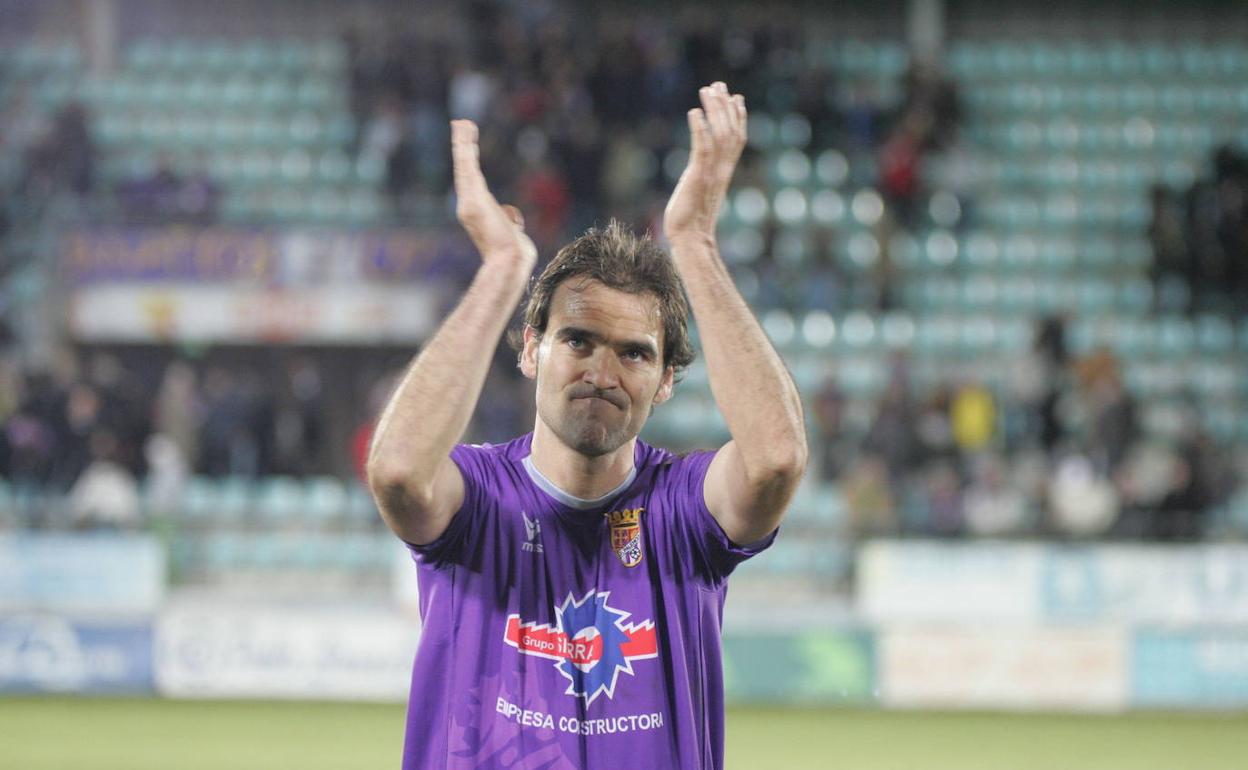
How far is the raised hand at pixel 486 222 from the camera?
9.16ft

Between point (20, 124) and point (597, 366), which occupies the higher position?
point (20, 124)

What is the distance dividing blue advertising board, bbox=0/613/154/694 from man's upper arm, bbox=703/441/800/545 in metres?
10.7

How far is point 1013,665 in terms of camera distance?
12453 mm

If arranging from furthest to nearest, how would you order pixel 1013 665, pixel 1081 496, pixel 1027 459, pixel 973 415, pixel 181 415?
pixel 181 415, pixel 973 415, pixel 1027 459, pixel 1081 496, pixel 1013 665

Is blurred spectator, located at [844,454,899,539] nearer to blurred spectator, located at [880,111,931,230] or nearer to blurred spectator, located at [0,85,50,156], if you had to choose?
blurred spectator, located at [880,111,931,230]

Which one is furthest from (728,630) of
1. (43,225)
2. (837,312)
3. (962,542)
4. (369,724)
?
(43,225)

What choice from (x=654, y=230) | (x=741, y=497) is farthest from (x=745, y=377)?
(x=654, y=230)

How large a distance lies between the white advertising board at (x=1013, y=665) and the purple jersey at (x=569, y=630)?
9.80 metres

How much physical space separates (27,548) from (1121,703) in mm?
8799

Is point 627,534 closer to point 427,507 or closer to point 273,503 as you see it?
point 427,507

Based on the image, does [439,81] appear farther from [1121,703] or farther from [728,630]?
[1121,703]

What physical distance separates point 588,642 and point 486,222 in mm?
798

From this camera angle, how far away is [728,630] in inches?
490

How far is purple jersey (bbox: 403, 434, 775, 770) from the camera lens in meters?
2.88
